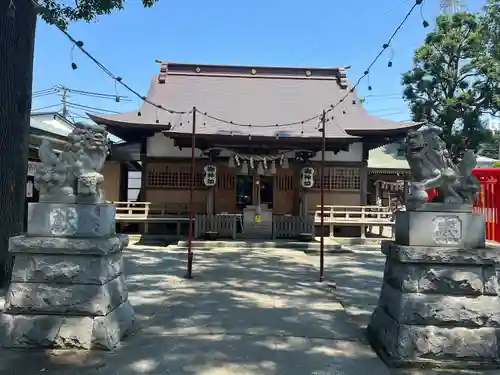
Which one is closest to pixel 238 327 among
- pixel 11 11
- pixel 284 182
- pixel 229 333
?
pixel 229 333

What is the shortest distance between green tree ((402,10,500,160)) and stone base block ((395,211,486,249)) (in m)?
16.5

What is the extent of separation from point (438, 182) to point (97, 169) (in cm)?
362

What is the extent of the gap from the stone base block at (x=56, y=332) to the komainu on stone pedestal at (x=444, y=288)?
2.82 metres

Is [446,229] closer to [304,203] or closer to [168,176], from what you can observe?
[304,203]

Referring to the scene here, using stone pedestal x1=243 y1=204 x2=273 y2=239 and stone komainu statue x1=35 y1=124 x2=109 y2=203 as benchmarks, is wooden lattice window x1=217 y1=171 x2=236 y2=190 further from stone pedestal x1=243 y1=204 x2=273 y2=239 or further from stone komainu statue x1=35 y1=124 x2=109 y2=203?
stone komainu statue x1=35 y1=124 x2=109 y2=203

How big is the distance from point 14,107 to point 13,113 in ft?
0.33

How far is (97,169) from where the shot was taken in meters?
4.55

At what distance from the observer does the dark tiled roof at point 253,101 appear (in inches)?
554

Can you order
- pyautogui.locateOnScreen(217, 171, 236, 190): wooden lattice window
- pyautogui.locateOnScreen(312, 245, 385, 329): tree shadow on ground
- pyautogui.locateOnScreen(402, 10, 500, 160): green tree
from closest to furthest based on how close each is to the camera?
1. pyautogui.locateOnScreen(312, 245, 385, 329): tree shadow on ground
2. pyautogui.locateOnScreen(217, 171, 236, 190): wooden lattice window
3. pyautogui.locateOnScreen(402, 10, 500, 160): green tree

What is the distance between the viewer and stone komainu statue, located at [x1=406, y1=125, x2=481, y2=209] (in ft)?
13.9

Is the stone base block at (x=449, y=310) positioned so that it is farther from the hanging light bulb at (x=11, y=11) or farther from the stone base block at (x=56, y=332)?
the hanging light bulb at (x=11, y=11)

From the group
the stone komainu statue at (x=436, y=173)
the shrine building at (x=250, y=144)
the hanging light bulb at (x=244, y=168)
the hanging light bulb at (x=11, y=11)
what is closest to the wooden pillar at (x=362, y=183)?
the shrine building at (x=250, y=144)

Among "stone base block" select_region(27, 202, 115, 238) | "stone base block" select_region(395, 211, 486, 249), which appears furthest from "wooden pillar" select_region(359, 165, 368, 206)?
"stone base block" select_region(27, 202, 115, 238)

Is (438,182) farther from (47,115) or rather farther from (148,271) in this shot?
(47,115)
